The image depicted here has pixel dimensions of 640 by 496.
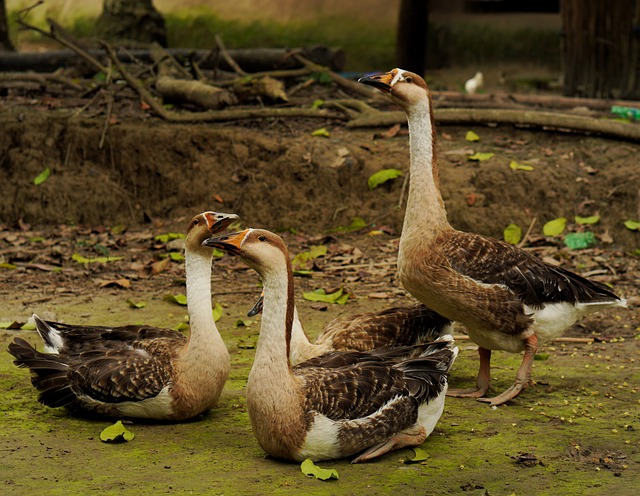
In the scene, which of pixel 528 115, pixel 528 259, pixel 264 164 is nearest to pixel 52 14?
pixel 264 164

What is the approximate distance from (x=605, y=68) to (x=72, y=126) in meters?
8.14

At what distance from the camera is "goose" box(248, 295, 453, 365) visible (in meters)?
6.74

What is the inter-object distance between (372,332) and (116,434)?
1937 millimetres

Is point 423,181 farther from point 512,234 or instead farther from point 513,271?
point 512,234

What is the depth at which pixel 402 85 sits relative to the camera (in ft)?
22.6

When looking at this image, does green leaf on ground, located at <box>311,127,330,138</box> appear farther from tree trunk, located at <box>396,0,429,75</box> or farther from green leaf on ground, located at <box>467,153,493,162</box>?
tree trunk, located at <box>396,0,429,75</box>

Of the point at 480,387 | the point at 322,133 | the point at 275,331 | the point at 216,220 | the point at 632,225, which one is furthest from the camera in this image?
the point at 322,133

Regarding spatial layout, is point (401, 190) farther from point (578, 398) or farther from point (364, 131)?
point (578, 398)

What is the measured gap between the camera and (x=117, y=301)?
352 inches

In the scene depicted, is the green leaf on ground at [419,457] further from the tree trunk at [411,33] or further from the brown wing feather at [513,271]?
the tree trunk at [411,33]

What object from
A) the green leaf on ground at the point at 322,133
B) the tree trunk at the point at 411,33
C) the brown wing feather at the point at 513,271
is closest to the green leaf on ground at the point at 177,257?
the green leaf on ground at the point at 322,133

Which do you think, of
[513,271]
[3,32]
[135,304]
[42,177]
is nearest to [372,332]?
[513,271]

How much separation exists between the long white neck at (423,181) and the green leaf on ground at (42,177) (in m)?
6.76

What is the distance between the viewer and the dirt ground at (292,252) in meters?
5.40
